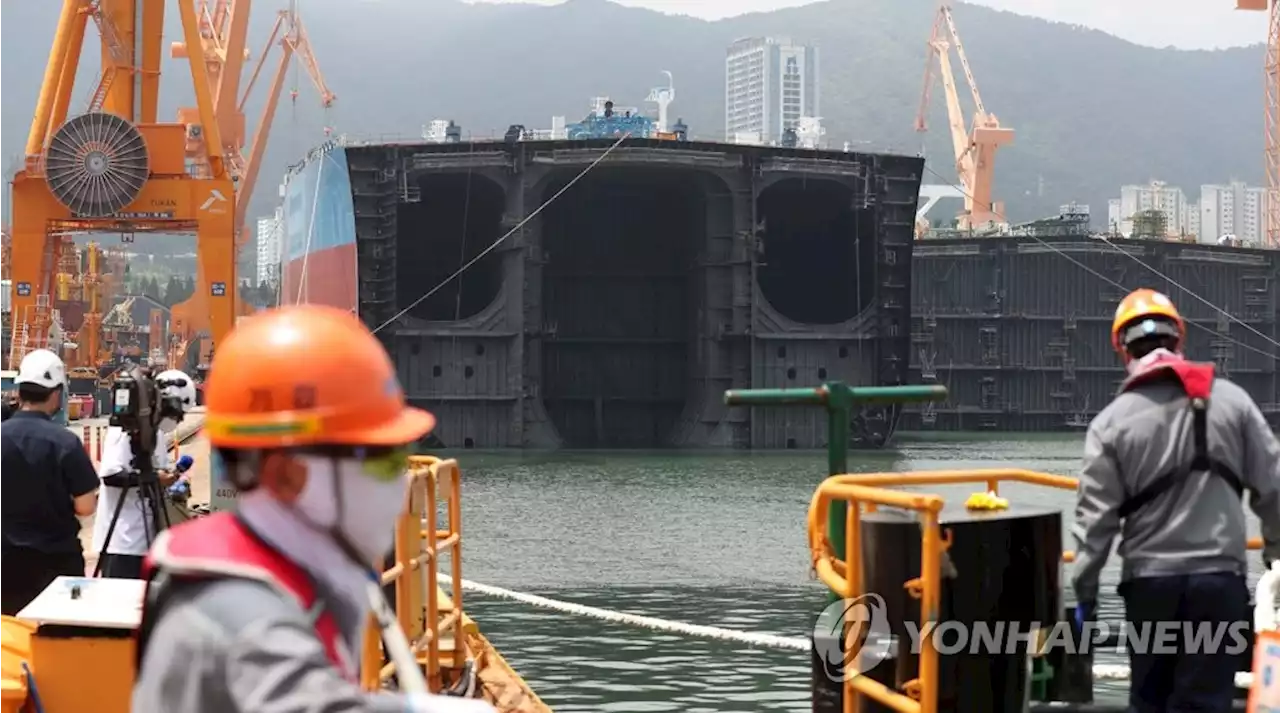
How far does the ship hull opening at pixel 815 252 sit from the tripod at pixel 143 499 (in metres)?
41.6

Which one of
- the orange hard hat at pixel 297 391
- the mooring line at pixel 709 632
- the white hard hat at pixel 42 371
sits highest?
the orange hard hat at pixel 297 391

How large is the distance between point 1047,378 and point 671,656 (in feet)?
168

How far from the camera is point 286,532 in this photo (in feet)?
7.55

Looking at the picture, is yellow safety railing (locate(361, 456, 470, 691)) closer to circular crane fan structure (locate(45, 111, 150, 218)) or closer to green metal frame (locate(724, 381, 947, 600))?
green metal frame (locate(724, 381, 947, 600))

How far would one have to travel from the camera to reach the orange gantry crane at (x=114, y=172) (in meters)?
42.2

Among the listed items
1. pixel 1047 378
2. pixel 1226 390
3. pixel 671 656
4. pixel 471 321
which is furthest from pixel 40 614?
pixel 1047 378

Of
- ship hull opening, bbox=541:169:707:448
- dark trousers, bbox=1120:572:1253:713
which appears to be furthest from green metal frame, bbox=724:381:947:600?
ship hull opening, bbox=541:169:707:448

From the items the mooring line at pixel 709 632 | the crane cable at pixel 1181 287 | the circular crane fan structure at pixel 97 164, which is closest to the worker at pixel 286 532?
the mooring line at pixel 709 632

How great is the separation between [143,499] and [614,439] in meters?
44.0

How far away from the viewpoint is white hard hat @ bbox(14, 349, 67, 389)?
277 inches

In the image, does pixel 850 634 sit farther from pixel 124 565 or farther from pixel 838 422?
pixel 124 565

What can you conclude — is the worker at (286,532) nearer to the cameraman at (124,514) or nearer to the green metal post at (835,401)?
the green metal post at (835,401)

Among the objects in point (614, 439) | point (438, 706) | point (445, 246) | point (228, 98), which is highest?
point (228, 98)

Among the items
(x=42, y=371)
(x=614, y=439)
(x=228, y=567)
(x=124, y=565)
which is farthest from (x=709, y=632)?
(x=614, y=439)
